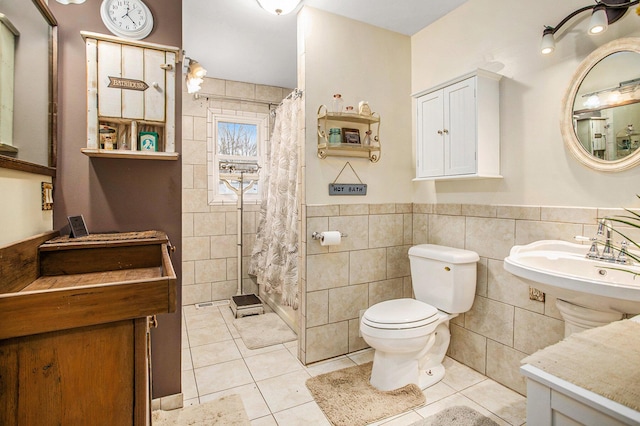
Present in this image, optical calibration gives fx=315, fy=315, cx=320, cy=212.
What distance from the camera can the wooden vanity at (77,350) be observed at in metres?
0.79

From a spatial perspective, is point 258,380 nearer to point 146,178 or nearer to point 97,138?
point 146,178

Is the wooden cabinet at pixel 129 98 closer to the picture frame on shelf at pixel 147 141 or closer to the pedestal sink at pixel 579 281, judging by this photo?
the picture frame on shelf at pixel 147 141

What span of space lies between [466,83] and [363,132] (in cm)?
80

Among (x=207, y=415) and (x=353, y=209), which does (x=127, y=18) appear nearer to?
(x=353, y=209)

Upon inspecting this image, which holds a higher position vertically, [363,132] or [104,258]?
[363,132]

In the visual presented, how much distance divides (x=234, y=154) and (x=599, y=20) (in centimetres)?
324

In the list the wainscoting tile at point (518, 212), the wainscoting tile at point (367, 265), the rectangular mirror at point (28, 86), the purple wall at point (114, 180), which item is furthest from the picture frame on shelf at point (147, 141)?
the wainscoting tile at point (518, 212)

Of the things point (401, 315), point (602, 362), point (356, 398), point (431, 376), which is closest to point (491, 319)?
point (431, 376)

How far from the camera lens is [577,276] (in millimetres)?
1234

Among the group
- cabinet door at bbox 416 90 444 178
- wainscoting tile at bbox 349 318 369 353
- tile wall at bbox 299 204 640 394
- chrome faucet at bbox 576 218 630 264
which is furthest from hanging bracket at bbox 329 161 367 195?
chrome faucet at bbox 576 218 630 264

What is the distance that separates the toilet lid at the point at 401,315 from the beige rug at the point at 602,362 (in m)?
1.02

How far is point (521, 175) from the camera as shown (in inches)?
76.7

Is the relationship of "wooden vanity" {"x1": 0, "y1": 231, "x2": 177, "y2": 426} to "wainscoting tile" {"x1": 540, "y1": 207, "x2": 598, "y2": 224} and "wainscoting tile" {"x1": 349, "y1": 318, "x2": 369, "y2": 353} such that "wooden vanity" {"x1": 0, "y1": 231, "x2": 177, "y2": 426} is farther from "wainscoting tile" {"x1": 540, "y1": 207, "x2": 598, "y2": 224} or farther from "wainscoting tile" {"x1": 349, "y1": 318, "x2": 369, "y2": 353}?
"wainscoting tile" {"x1": 540, "y1": 207, "x2": 598, "y2": 224}

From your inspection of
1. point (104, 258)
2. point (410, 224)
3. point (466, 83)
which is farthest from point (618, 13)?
point (104, 258)
